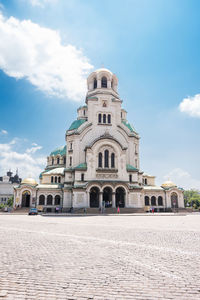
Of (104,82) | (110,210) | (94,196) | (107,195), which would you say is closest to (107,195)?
(107,195)

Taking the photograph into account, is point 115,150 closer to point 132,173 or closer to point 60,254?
point 132,173

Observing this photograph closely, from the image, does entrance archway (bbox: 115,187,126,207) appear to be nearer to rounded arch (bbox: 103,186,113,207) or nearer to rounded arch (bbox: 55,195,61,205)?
rounded arch (bbox: 103,186,113,207)

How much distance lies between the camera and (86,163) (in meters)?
45.2

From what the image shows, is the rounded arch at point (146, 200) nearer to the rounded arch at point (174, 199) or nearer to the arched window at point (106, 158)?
the rounded arch at point (174, 199)

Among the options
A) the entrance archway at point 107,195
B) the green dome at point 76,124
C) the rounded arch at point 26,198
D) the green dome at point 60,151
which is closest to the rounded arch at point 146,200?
the entrance archway at point 107,195

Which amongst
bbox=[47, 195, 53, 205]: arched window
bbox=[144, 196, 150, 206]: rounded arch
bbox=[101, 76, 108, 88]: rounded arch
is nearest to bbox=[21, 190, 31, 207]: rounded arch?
bbox=[47, 195, 53, 205]: arched window

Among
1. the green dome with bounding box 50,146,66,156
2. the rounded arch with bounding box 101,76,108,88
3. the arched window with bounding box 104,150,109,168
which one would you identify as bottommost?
the arched window with bounding box 104,150,109,168

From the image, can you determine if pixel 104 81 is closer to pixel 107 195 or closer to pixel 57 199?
pixel 107 195

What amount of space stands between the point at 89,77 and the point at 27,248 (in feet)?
177

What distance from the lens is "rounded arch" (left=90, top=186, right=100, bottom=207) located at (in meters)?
45.3

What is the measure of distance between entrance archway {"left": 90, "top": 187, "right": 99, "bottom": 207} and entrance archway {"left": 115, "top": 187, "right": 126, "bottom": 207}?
4.28 metres

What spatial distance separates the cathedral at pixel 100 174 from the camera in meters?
43.7

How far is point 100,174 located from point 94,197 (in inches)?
233

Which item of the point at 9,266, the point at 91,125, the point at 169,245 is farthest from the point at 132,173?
the point at 9,266
